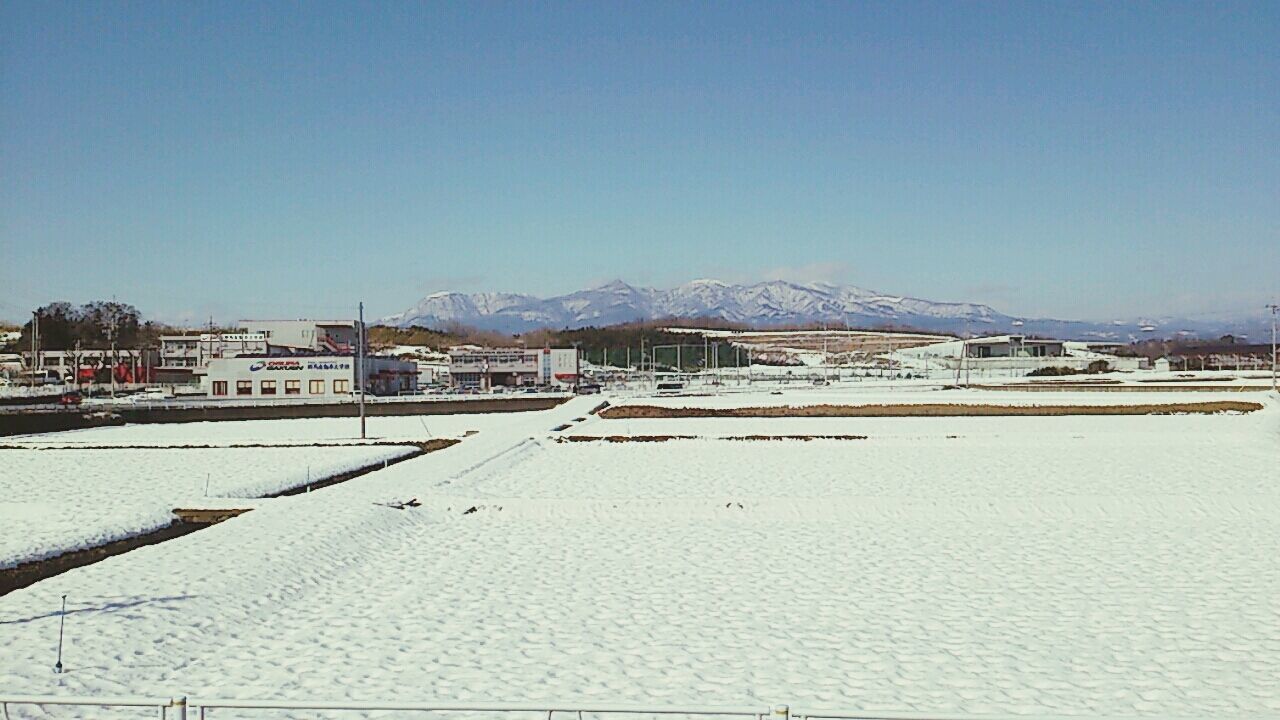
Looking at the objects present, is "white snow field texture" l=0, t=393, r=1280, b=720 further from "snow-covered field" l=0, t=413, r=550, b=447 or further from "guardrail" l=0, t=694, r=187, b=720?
"snow-covered field" l=0, t=413, r=550, b=447

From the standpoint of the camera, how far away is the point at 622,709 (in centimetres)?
732

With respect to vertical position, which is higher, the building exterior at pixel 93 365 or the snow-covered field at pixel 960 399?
the building exterior at pixel 93 365

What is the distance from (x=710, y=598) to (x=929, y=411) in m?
33.8

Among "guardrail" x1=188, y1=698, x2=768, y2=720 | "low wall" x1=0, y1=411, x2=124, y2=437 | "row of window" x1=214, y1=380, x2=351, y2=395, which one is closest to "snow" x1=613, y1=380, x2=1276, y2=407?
"low wall" x1=0, y1=411, x2=124, y2=437

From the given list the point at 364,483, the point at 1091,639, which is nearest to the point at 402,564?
the point at 364,483

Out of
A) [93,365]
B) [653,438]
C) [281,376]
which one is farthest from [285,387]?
[653,438]

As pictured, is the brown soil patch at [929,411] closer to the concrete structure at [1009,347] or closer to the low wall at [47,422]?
the low wall at [47,422]

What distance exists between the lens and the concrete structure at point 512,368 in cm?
8844

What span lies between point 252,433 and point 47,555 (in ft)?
78.1

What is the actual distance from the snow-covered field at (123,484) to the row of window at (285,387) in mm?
45113

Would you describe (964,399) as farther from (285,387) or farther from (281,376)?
(281,376)

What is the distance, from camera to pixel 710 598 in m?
11.8

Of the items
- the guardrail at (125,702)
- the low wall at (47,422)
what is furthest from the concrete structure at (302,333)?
the guardrail at (125,702)

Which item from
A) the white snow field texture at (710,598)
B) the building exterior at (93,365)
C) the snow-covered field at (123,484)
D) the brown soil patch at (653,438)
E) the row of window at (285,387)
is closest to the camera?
the white snow field texture at (710,598)
